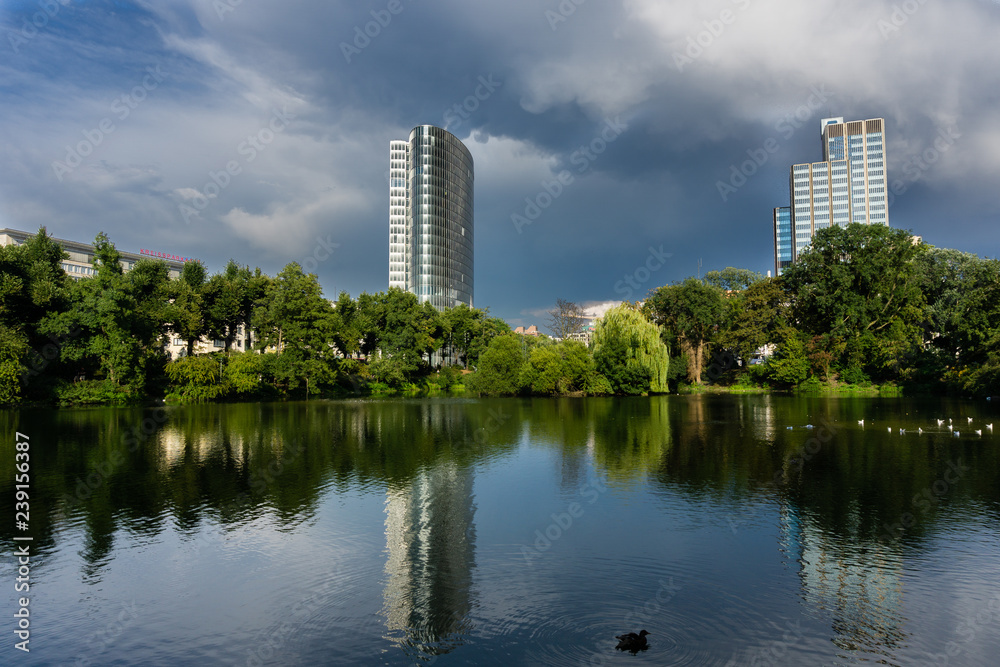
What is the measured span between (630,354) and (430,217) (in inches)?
3917

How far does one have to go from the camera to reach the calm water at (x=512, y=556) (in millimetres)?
7301

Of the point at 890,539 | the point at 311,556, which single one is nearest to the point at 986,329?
the point at 890,539

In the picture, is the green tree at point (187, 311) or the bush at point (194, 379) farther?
the green tree at point (187, 311)

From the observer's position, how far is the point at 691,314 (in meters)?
69.0

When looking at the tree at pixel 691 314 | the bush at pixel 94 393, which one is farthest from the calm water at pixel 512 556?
the tree at pixel 691 314

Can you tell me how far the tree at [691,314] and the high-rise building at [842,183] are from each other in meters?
96.7

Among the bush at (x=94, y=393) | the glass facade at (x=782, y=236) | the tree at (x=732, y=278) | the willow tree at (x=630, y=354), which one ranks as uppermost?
the glass facade at (x=782, y=236)

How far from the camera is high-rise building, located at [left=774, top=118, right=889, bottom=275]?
488 ft

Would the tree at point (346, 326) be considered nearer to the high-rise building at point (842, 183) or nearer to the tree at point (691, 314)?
the tree at point (691, 314)

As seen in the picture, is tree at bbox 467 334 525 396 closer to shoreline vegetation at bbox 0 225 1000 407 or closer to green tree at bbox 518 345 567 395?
shoreline vegetation at bbox 0 225 1000 407

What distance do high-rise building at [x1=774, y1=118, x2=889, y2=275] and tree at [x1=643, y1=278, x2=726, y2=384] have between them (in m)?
96.7

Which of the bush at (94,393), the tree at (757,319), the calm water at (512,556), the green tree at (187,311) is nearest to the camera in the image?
the calm water at (512,556)

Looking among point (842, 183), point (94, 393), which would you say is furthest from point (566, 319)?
point (842, 183)

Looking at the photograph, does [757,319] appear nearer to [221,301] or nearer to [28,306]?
[221,301]
